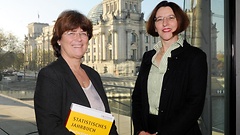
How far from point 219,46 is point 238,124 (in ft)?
2.21

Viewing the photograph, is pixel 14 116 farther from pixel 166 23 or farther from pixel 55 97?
pixel 166 23

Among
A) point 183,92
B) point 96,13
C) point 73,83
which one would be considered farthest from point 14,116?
point 183,92

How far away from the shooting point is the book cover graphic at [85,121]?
1101mm

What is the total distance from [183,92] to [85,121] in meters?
0.57

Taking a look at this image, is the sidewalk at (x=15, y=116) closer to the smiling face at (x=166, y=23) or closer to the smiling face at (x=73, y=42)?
the smiling face at (x=73, y=42)

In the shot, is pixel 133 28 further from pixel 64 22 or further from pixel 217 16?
pixel 64 22

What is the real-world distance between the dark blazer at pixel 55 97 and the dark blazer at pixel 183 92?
458mm

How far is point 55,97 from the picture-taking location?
1.11m

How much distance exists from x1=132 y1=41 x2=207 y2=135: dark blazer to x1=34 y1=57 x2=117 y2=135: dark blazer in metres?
0.46

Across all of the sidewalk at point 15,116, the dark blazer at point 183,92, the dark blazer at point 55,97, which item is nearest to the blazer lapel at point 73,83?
the dark blazer at point 55,97

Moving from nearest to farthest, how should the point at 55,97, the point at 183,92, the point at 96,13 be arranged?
the point at 55,97, the point at 183,92, the point at 96,13

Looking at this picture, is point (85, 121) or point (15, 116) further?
point (15, 116)

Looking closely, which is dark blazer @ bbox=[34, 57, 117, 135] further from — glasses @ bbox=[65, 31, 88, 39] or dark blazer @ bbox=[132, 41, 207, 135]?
dark blazer @ bbox=[132, 41, 207, 135]

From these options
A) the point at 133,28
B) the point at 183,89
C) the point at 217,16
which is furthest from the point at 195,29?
the point at 183,89
